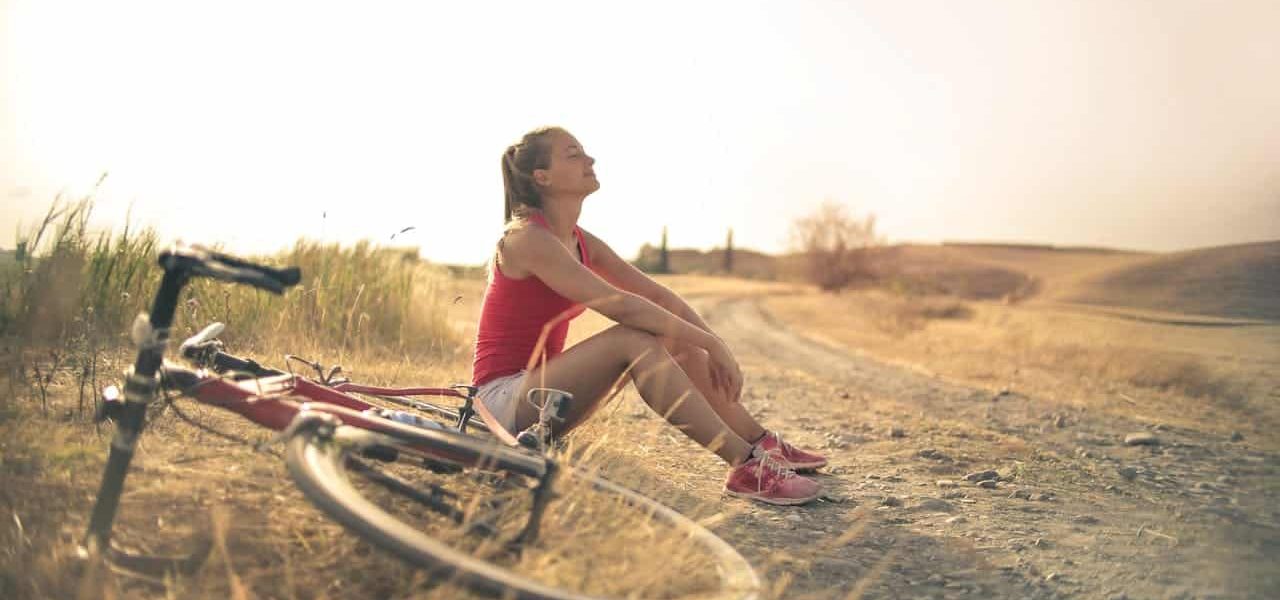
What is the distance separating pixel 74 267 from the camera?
496cm

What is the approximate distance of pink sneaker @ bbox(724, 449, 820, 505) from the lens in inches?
148

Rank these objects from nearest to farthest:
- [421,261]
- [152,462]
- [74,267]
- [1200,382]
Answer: [152,462]
[74,267]
[1200,382]
[421,261]

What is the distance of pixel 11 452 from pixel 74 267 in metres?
2.22

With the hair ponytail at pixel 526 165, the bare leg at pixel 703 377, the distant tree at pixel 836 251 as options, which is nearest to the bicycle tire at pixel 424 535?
the bare leg at pixel 703 377

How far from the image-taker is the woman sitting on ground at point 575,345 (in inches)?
136

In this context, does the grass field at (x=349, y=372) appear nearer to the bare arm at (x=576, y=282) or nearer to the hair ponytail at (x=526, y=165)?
the bare arm at (x=576, y=282)

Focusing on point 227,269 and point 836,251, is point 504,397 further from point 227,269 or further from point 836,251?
point 836,251

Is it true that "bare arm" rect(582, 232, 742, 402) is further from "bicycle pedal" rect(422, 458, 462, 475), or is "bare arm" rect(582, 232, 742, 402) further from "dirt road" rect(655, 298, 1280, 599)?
"bicycle pedal" rect(422, 458, 462, 475)

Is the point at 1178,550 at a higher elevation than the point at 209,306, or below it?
below

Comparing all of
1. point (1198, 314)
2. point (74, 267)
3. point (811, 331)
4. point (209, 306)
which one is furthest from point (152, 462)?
point (811, 331)

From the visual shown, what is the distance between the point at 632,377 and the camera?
140 inches

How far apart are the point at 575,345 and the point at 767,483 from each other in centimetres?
100

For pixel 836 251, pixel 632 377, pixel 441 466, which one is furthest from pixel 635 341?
pixel 836 251

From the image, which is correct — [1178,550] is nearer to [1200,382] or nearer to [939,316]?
[1200,382]
